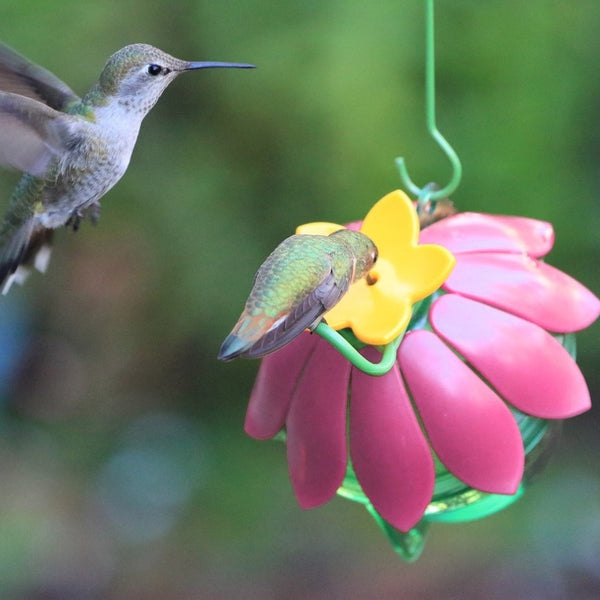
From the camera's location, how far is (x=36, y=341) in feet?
11.3

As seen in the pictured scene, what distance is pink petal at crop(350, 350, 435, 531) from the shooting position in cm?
124

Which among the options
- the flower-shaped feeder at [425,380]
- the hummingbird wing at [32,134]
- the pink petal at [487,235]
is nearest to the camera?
the hummingbird wing at [32,134]

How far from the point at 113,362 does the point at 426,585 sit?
4.51 ft

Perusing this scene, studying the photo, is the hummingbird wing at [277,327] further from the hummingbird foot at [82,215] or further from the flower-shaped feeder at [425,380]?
the hummingbird foot at [82,215]

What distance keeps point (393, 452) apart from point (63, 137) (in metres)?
0.59

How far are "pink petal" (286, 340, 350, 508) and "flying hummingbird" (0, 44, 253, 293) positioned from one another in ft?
1.24

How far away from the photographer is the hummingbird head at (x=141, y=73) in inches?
31.9

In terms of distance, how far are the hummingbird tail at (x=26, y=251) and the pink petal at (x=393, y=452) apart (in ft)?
1.41

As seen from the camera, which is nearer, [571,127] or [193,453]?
[571,127]

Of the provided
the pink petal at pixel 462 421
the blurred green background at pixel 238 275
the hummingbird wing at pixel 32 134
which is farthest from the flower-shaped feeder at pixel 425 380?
the blurred green background at pixel 238 275

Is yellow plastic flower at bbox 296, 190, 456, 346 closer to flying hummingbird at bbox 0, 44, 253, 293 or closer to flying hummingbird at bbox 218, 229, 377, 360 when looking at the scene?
flying hummingbird at bbox 218, 229, 377, 360

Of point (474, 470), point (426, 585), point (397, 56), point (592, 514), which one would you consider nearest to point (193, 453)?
point (426, 585)

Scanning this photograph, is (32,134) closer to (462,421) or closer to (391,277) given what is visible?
(391,277)

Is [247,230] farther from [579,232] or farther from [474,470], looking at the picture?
[474,470]
